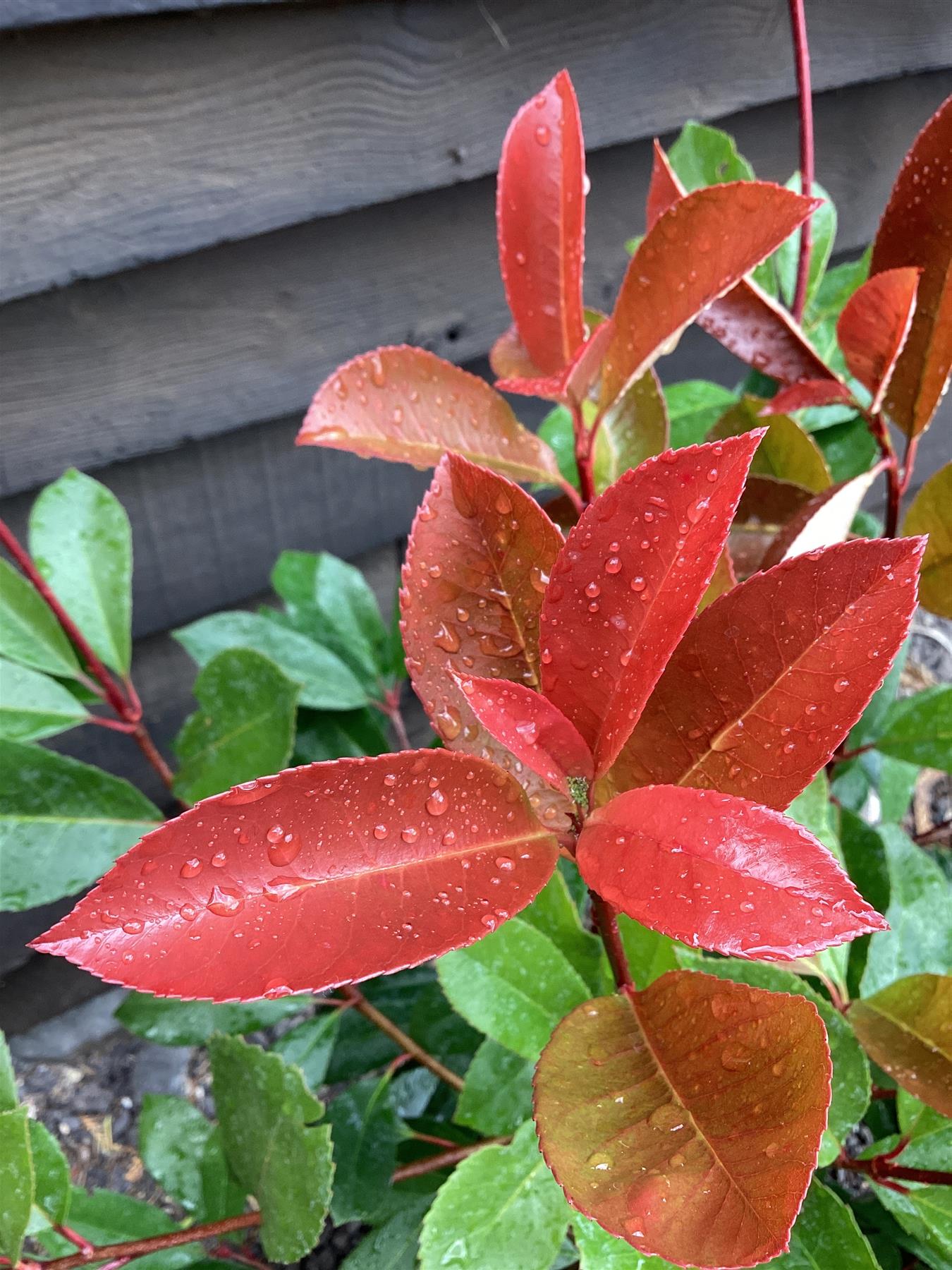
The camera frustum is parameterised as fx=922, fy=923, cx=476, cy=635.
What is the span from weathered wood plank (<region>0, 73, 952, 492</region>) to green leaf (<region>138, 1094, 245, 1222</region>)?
2.36 feet

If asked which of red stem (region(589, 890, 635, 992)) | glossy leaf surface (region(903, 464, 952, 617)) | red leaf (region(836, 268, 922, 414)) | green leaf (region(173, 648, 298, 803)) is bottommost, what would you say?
green leaf (region(173, 648, 298, 803))

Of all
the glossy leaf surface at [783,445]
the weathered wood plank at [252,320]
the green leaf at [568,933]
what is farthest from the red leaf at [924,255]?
the weathered wood plank at [252,320]

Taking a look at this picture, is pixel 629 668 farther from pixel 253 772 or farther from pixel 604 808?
pixel 253 772

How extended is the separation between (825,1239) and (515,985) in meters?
0.20

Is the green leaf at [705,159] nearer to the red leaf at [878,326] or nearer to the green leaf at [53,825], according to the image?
the red leaf at [878,326]

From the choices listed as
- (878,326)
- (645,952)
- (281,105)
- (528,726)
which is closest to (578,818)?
(528,726)

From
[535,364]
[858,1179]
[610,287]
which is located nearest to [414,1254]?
[858,1179]

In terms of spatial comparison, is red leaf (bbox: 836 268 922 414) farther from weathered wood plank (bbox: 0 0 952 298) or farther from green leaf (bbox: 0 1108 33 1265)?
weathered wood plank (bbox: 0 0 952 298)

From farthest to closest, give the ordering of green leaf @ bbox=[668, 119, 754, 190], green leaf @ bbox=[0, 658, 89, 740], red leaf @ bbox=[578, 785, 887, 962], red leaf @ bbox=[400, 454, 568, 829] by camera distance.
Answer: green leaf @ bbox=[668, 119, 754, 190], green leaf @ bbox=[0, 658, 89, 740], red leaf @ bbox=[400, 454, 568, 829], red leaf @ bbox=[578, 785, 887, 962]

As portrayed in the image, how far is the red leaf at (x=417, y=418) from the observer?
48 cm

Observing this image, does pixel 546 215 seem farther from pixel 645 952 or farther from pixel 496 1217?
pixel 496 1217

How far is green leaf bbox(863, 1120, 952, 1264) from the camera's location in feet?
1.58

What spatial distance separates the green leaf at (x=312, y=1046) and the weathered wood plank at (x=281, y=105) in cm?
78

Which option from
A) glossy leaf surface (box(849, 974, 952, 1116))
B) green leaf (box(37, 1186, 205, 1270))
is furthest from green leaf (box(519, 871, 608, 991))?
green leaf (box(37, 1186, 205, 1270))
